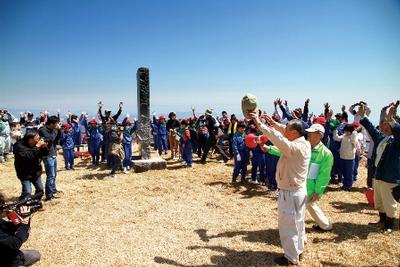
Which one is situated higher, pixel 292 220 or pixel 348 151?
pixel 348 151

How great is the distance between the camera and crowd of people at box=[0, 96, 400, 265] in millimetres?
4941

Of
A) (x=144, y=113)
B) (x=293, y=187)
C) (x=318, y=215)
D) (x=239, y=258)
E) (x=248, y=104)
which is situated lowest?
(x=239, y=258)

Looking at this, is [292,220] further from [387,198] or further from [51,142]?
[51,142]

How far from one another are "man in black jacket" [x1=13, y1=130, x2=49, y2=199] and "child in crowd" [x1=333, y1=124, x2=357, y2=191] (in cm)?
900

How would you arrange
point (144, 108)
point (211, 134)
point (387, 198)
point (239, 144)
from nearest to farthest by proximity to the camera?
point (387, 198), point (239, 144), point (144, 108), point (211, 134)

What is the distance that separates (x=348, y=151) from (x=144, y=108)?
27.8 ft

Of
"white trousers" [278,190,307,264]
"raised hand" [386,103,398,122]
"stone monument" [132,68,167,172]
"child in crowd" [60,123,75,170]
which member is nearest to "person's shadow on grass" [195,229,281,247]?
"white trousers" [278,190,307,264]

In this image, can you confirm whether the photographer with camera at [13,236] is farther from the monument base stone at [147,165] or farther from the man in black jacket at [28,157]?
the monument base stone at [147,165]

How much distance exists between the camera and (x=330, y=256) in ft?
18.2

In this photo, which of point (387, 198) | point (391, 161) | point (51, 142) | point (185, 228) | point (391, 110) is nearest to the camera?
point (391, 110)

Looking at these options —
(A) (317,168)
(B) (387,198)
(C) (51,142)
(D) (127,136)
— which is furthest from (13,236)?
(D) (127,136)

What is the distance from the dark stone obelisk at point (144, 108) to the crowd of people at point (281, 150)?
2.08 ft

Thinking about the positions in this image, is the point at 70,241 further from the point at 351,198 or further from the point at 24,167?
the point at 351,198

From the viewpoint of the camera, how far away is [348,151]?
995cm
